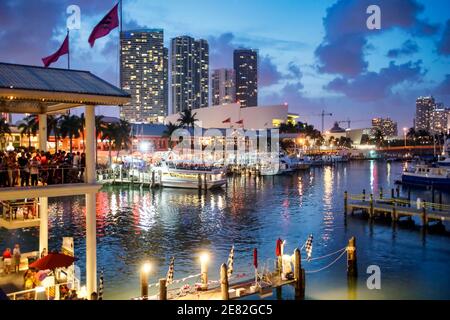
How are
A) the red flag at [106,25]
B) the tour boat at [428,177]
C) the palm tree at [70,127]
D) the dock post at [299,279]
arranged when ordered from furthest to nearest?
the palm tree at [70,127] → the tour boat at [428,177] → the dock post at [299,279] → the red flag at [106,25]

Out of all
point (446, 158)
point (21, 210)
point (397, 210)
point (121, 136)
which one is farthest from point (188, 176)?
point (446, 158)

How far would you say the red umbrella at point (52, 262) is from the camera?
47.8 feet

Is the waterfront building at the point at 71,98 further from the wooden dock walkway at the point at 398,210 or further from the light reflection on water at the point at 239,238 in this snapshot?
the wooden dock walkway at the point at 398,210

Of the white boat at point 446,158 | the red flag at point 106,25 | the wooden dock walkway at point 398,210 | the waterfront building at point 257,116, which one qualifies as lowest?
the wooden dock walkway at point 398,210

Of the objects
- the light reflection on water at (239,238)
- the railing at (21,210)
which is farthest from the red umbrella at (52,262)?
the light reflection on water at (239,238)

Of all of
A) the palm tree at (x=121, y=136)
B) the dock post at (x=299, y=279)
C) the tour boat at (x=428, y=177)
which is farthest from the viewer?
the palm tree at (x=121, y=136)

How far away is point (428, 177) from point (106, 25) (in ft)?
219

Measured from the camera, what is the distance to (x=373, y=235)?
34.2 metres

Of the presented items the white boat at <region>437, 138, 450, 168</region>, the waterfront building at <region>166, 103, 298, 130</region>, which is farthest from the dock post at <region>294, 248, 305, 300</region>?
the waterfront building at <region>166, 103, 298, 130</region>

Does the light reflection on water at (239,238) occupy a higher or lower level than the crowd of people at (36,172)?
lower

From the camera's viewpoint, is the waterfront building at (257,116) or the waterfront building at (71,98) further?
the waterfront building at (257,116)

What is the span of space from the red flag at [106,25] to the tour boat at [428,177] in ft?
211
